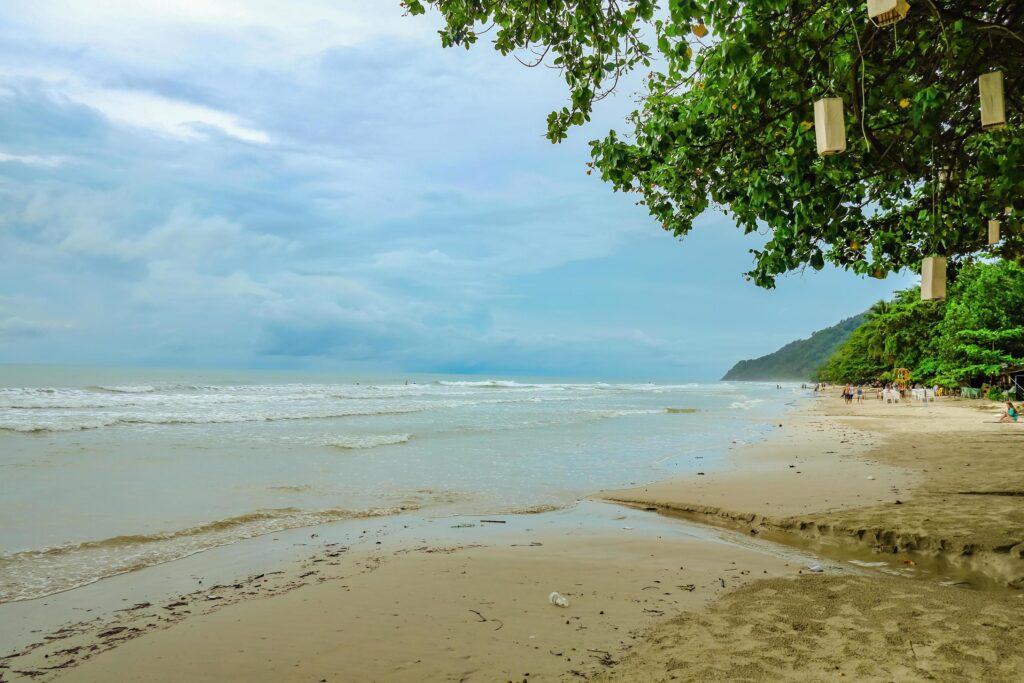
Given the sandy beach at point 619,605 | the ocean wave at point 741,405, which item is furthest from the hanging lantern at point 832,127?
the ocean wave at point 741,405

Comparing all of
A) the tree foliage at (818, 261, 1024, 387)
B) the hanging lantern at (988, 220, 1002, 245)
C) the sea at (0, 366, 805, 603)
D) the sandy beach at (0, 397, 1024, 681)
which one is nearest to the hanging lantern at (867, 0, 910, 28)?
Answer: the hanging lantern at (988, 220, 1002, 245)

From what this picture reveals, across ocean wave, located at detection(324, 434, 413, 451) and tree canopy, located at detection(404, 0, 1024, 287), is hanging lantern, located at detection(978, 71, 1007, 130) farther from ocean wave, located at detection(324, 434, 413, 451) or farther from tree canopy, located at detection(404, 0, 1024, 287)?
ocean wave, located at detection(324, 434, 413, 451)

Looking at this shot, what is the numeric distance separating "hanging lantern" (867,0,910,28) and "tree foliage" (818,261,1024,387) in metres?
28.4

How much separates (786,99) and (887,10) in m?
1.68

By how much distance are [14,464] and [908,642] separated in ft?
52.0

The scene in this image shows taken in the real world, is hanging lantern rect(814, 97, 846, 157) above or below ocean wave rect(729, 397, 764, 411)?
above

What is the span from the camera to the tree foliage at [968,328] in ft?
115

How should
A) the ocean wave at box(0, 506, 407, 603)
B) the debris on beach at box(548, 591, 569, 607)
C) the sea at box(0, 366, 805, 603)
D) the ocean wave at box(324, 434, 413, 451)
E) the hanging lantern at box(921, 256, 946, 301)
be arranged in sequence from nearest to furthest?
the hanging lantern at box(921, 256, 946, 301)
the debris on beach at box(548, 591, 569, 607)
the ocean wave at box(0, 506, 407, 603)
the sea at box(0, 366, 805, 603)
the ocean wave at box(324, 434, 413, 451)

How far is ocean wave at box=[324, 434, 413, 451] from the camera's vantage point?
1673 centimetres

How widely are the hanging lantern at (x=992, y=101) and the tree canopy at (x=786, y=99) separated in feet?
0.73

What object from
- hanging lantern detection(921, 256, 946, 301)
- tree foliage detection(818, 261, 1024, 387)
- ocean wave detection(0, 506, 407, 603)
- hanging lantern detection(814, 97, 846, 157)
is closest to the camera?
hanging lantern detection(814, 97, 846, 157)

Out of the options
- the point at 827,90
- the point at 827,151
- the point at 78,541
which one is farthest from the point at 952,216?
the point at 78,541

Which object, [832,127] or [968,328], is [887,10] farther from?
[968,328]

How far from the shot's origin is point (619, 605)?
4773mm
